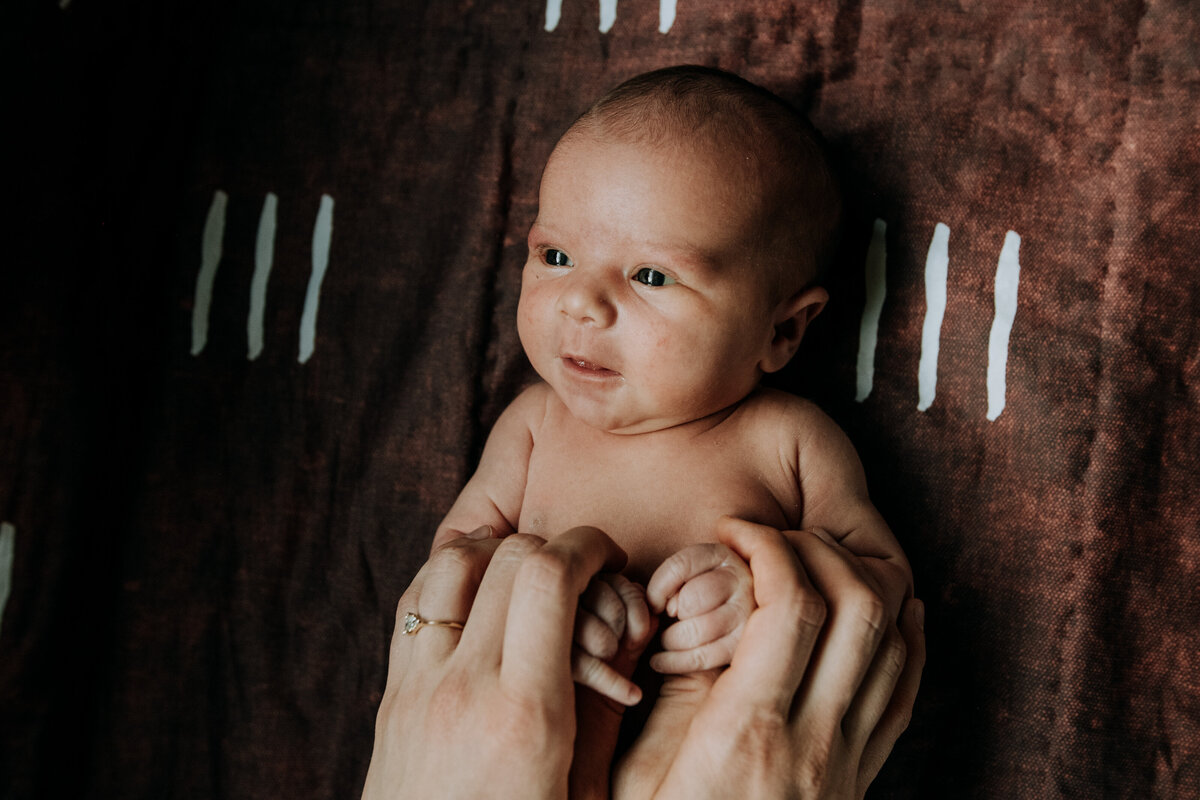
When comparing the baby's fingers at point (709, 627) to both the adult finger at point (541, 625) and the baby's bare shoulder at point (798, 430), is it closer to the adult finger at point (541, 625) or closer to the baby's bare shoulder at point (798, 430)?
the adult finger at point (541, 625)

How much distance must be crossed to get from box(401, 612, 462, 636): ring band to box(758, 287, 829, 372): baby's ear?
505mm

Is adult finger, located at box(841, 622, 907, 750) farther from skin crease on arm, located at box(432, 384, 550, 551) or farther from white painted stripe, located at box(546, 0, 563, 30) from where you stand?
white painted stripe, located at box(546, 0, 563, 30)

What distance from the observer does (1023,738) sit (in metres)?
1.17

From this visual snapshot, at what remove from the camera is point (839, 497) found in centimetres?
113

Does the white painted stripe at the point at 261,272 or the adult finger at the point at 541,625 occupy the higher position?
the white painted stripe at the point at 261,272

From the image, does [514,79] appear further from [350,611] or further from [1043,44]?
[350,611]

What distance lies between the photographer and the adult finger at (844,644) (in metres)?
0.91

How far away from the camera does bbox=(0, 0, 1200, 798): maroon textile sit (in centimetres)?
115

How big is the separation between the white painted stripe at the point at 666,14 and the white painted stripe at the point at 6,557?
119 cm

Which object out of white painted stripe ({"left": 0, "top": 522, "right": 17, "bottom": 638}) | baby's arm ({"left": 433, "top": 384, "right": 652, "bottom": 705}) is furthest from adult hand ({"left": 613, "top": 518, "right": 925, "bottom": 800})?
white painted stripe ({"left": 0, "top": 522, "right": 17, "bottom": 638})

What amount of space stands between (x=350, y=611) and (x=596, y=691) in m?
0.54

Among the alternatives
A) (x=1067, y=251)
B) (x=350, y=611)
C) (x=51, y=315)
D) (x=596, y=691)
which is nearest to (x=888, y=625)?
(x=596, y=691)

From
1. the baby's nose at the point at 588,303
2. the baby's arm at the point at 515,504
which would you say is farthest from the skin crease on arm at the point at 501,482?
the baby's nose at the point at 588,303

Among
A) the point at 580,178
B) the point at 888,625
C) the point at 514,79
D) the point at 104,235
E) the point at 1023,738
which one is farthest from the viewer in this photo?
the point at 514,79
